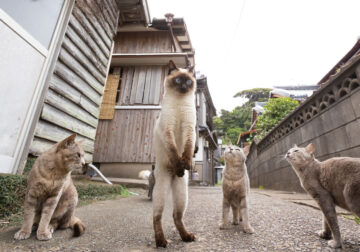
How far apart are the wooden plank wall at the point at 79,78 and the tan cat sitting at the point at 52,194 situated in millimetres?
1825

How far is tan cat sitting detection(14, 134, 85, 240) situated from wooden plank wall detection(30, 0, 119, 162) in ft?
5.99

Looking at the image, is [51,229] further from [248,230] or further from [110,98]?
[110,98]

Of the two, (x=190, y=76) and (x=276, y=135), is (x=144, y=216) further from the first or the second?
(x=276, y=135)

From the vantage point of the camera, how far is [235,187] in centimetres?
226

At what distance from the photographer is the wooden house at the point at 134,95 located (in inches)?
285

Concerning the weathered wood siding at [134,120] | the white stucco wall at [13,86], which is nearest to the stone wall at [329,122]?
the weathered wood siding at [134,120]

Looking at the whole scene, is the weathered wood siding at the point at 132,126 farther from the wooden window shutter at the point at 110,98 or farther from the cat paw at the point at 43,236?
the cat paw at the point at 43,236

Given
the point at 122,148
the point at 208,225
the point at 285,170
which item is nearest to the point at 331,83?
the point at 285,170

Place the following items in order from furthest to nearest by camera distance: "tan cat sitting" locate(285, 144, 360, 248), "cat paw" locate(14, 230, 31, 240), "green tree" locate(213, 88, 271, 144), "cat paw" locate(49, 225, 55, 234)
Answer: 1. "green tree" locate(213, 88, 271, 144)
2. "cat paw" locate(49, 225, 55, 234)
3. "cat paw" locate(14, 230, 31, 240)
4. "tan cat sitting" locate(285, 144, 360, 248)

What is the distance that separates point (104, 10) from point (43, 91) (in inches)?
137

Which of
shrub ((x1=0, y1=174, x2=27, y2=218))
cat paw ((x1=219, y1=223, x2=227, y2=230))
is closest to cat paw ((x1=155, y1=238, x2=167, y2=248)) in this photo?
cat paw ((x1=219, y1=223, x2=227, y2=230))

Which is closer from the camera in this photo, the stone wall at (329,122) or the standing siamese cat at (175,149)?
the standing siamese cat at (175,149)

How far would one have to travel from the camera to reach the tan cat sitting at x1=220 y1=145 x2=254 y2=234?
2238 mm

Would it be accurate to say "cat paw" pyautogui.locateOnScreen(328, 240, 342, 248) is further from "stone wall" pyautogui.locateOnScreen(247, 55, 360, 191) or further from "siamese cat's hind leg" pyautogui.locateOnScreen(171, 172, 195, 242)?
"stone wall" pyautogui.locateOnScreen(247, 55, 360, 191)
